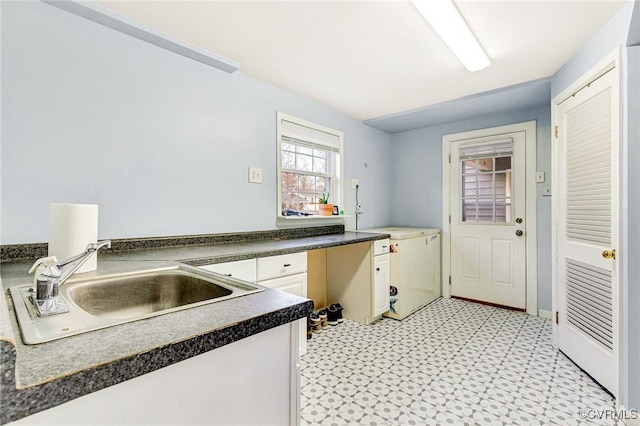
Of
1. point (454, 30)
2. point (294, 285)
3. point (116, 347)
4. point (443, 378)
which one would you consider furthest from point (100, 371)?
point (454, 30)

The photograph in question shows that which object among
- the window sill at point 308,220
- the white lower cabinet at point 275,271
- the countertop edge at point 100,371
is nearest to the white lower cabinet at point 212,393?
the countertop edge at point 100,371

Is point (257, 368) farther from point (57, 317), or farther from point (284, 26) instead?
point (284, 26)

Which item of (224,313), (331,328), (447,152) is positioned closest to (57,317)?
(224,313)

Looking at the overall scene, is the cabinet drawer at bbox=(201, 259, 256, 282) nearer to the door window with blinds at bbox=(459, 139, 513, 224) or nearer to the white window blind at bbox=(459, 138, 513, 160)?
the door window with blinds at bbox=(459, 139, 513, 224)

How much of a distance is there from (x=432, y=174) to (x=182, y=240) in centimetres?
307

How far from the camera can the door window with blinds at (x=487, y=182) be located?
11.0 feet

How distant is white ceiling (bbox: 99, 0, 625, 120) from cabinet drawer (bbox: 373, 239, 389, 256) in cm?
142

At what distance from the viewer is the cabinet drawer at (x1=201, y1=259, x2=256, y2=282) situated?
1.67 meters

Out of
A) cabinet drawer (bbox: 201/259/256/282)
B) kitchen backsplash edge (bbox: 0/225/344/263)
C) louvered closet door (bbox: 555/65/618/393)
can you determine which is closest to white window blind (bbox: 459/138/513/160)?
louvered closet door (bbox: 555/65/618/393)

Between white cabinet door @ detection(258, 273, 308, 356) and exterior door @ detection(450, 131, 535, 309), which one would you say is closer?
white cabinet door @ detection(258, 273, 308, 356)

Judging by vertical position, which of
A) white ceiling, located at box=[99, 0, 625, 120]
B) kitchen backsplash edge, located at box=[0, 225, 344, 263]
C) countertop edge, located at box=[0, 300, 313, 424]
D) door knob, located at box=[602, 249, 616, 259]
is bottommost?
countertop edge, located at box=[0, 300, 313, 424]

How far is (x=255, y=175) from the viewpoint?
2.52 meters

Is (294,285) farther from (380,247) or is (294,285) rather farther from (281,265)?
(380,247)

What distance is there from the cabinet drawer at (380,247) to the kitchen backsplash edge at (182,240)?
51 cm
